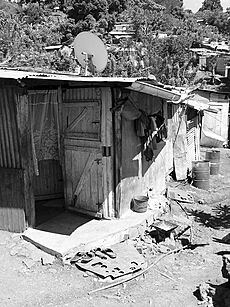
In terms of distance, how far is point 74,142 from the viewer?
7.89 metres

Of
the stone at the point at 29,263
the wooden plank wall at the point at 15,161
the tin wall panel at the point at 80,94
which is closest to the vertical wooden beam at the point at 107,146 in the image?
the tin wall panel at the point at 80,94

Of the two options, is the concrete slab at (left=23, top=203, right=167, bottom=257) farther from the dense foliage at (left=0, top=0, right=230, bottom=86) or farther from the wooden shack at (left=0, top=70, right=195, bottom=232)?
the dense foliage at (left=0, top=0, right=230, bottom=86)

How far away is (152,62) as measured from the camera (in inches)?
888

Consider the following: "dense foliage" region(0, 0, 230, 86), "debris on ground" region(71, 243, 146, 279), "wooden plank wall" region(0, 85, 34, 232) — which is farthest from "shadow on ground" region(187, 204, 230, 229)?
"dense foliage" region(0, 0, 230, 86)

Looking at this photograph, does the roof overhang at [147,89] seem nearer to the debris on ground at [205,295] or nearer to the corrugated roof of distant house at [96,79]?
the corrugated roof of distant house at [96,79]

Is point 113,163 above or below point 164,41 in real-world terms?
below

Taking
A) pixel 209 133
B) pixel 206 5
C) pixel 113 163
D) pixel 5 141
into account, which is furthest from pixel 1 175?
pixel 206 5

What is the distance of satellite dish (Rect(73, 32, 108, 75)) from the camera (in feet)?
25.7

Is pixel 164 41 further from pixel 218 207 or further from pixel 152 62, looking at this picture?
pixel 218 207

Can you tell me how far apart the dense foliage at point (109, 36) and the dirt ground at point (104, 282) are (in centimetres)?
956

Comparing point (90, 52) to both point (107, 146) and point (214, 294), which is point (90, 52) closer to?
point (107, 146)

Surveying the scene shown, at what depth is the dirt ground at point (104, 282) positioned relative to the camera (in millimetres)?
5688

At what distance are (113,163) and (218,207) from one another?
4437 millimetres

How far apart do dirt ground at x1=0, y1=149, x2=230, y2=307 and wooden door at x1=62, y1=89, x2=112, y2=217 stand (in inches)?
65.2
